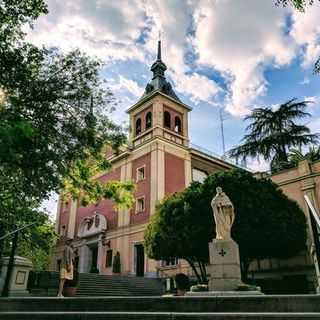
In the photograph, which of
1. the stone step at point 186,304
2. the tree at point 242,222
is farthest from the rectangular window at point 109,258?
the stone step at point 186,304

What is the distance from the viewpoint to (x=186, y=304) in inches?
232

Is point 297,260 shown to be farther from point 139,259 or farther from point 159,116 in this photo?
point 159,116

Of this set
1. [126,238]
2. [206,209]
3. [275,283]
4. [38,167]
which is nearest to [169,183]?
[126,238]

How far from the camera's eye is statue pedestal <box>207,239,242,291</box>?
850 cm

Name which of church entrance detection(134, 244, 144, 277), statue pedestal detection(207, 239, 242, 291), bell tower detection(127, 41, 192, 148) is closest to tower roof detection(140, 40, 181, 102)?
bell tower detection(127, 41, 192, 148)

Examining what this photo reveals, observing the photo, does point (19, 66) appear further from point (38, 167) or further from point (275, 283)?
point (275, 283)

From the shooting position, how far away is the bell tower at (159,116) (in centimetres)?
2802

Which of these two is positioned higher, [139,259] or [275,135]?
[275,135]

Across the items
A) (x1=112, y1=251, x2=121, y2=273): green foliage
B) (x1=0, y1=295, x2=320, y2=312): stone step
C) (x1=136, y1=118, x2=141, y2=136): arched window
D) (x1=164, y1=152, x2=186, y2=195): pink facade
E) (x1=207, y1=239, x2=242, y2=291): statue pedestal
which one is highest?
(x1=136, y1=118, x2=141, y2=136): arched window

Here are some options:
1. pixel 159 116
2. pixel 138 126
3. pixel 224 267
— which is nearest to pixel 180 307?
pixel 224 267

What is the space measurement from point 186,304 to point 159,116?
23036mm

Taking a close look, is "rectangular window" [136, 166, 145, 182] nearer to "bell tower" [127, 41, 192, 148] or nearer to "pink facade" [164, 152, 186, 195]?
"pink facade" [164, 152, 186, 195]

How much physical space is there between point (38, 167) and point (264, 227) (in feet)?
35.6

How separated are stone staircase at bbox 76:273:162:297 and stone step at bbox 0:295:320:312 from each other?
9.84 metres
